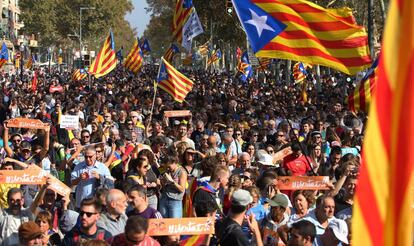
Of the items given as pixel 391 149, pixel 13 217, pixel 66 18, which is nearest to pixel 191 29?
pixel 13 217

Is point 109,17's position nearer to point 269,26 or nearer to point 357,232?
point 269,26

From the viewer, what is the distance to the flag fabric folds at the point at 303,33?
27.6 ft

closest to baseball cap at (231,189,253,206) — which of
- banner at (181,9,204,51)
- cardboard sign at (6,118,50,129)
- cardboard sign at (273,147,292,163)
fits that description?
cardboard sign at (273,147,292,163)

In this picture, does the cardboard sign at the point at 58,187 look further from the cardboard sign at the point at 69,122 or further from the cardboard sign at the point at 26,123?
the cardboard sign at the point at 69,122

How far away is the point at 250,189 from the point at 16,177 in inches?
80.9

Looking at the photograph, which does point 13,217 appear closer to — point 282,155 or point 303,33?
point 303,33

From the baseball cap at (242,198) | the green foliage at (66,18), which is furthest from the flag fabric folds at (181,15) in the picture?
the green foliage at (66,18)

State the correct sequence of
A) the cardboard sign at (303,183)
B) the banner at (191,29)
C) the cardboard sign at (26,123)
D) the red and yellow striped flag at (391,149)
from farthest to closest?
the banner at (191,29) < the cardboard sign at (26,123) < the cardboard sign at (303,183) < the red and yellow striped flag at (391,149)

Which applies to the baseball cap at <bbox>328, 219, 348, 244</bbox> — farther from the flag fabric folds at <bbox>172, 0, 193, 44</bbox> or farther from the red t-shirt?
the flag fabric folds at <bbox>172, 0, 193, 44</bbox>

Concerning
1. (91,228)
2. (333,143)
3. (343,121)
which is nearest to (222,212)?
(91,228)

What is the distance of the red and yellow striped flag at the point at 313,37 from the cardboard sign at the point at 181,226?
2823mm

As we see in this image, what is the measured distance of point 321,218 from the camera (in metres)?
6.61

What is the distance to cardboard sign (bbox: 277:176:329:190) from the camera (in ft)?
25.5

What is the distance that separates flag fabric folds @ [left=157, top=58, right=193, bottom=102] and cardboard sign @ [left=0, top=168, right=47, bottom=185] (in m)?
10.7
